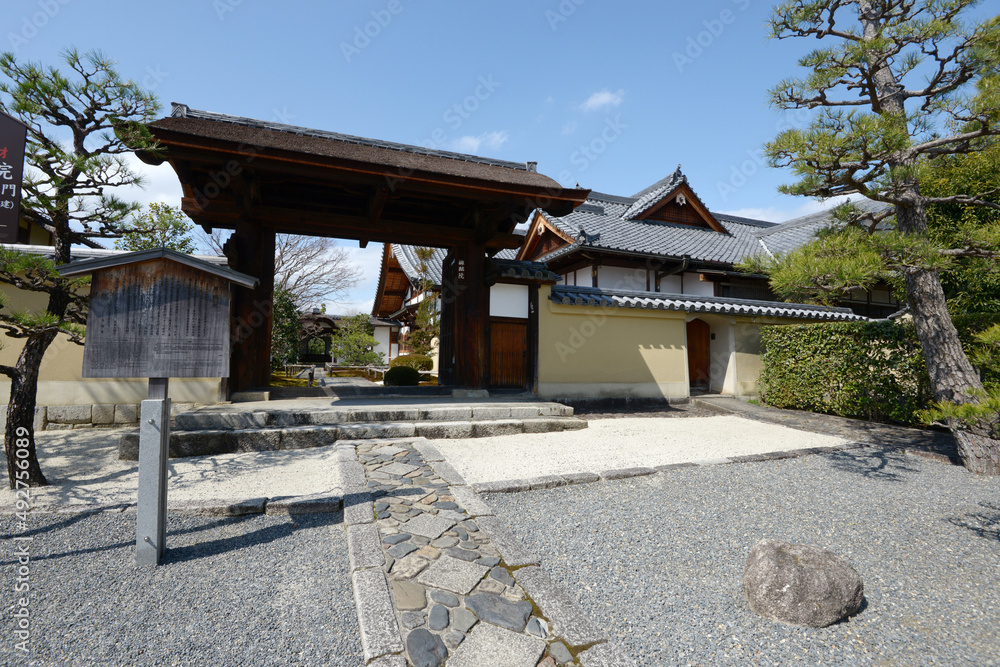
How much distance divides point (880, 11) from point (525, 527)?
735 centimetres

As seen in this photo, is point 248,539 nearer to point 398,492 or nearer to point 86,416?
point 398,492

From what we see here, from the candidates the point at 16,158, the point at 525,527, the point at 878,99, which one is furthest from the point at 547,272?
the point at 16,158

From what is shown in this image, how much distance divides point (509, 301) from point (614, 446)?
489 cm

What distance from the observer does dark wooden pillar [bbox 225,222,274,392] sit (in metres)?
6.98

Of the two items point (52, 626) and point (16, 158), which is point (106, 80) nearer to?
point (16, 158)

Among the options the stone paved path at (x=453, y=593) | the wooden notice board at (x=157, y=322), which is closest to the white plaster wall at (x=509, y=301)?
the stone paved path at (x=453, y=593)

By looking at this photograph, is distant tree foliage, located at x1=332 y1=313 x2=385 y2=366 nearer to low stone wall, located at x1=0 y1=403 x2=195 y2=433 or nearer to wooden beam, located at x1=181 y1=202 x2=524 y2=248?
wooden beam, located at x1=181 y1=202 x2=524 y2=248

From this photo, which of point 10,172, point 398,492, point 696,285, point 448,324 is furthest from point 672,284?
point 10,172

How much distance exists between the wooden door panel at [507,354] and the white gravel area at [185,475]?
5056 millimetres

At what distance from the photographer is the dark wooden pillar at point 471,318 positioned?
26.9 ft

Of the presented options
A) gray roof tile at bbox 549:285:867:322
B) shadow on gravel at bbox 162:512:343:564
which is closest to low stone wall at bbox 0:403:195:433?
shadow on gravel at bbox 162:512:343:564

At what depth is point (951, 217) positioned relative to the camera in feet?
23.3

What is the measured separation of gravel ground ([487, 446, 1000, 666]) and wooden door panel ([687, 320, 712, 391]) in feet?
22.8

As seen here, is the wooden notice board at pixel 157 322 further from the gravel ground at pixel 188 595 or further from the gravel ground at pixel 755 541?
the gravel ground at pixel 755 541
